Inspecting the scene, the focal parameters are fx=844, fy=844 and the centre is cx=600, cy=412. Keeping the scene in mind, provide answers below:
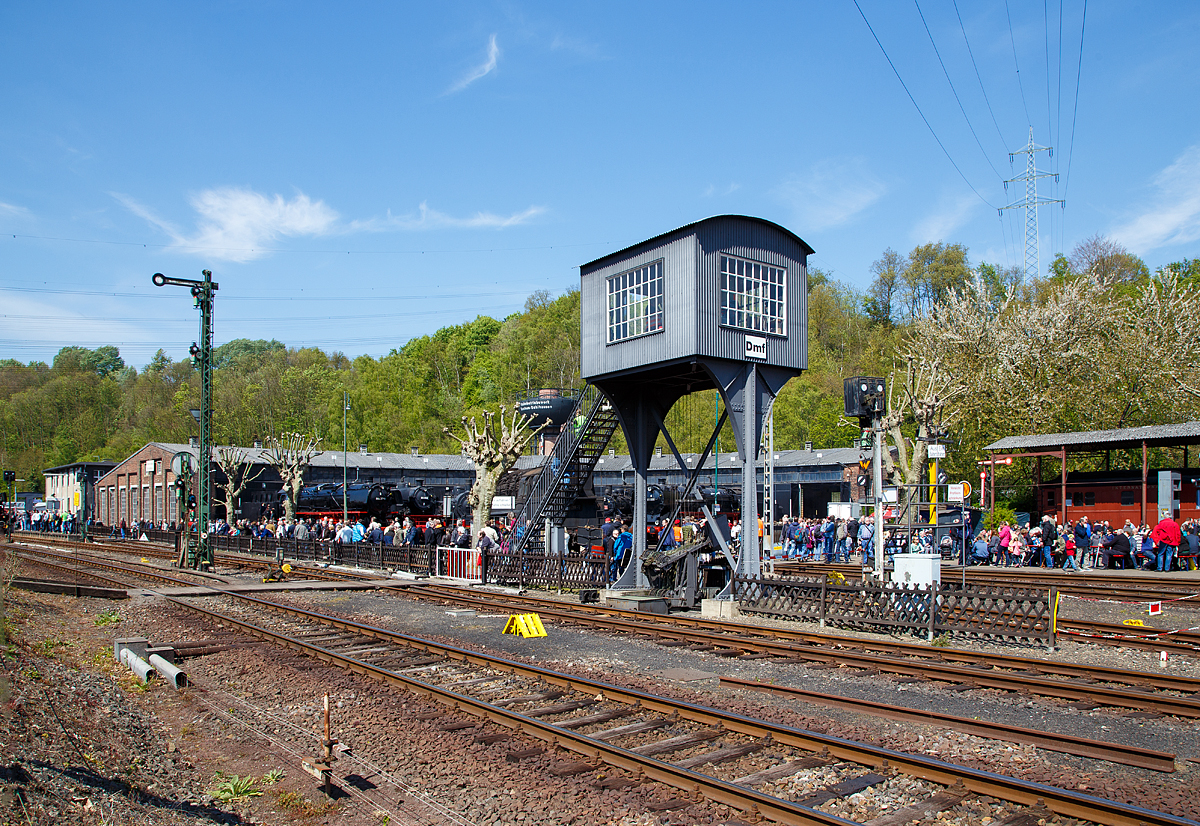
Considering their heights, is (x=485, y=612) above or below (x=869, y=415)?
below

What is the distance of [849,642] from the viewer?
552 inches

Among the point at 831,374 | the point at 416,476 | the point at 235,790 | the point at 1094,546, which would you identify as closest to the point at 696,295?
the point at 235,790

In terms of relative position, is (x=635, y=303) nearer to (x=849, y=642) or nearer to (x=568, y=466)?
(x=568, y=466)

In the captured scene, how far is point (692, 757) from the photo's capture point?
307 inches

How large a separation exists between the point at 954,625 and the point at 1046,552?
16561 millimetres

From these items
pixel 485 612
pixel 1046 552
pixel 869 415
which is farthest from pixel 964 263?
pixel 485 612

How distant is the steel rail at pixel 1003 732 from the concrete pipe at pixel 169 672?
7580mm

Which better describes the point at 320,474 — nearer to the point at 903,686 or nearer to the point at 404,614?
the point at 404,614

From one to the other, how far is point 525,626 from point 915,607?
7.07m

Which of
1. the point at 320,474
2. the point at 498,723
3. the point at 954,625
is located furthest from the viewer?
the point at 320,474

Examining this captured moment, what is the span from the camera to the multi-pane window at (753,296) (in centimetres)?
1830

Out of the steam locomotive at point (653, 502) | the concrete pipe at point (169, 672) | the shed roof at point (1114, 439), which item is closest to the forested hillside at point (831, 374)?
the shed roof at point (1114, 439)

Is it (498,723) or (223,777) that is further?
(498,723)

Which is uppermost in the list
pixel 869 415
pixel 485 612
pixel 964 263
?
pixel 964 263
